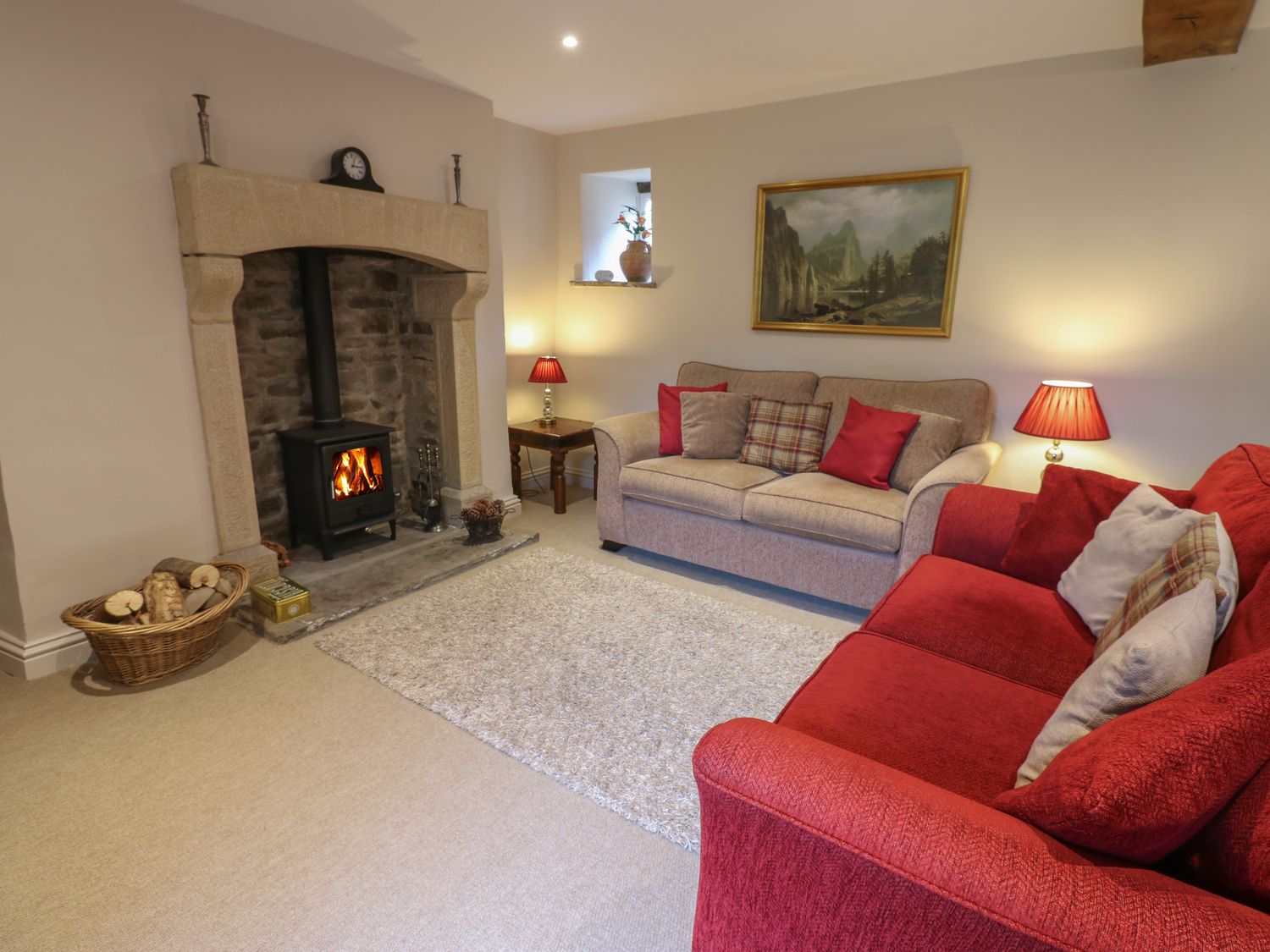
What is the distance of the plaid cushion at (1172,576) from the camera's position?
4.81 ft

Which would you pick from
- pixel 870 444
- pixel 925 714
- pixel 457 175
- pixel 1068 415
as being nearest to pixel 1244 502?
pixel 925 714

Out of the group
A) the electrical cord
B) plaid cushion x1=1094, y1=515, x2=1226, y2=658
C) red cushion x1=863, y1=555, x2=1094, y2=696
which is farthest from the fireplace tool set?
plaid cushion x1=1094, y1=515, x2=1226, y2=658

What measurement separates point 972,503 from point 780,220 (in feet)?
7.16

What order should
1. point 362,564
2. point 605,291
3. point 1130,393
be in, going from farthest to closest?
point 605,291, point 362,564, point 1130,393

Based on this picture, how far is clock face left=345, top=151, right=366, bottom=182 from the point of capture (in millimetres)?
3277

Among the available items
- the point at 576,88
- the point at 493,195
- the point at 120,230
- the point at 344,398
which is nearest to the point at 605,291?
the point at 493,195

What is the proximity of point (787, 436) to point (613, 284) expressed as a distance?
173 cm

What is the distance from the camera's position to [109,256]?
8.56 feet

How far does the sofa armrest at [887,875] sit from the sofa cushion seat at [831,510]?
1.98m

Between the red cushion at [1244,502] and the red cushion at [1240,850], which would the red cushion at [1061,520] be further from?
the red cushion at [1240,850]

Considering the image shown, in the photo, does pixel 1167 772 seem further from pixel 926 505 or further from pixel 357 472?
pixel 357 472

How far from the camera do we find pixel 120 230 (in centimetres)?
263

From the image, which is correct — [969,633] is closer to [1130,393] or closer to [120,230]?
[1130,393]

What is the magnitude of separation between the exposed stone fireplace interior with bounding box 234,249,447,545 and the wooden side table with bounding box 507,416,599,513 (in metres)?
0.58
